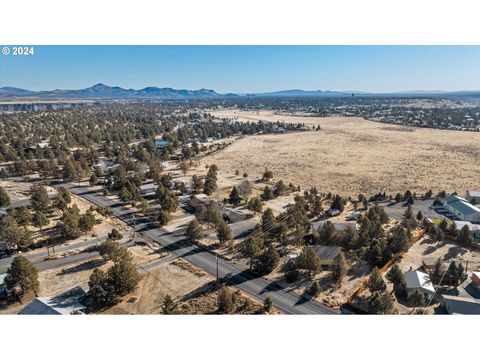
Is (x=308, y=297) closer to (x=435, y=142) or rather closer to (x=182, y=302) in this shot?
(x=182, y=302)

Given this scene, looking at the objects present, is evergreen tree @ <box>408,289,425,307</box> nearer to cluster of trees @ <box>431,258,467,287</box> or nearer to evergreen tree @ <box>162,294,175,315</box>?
cluster of trees @ <box>431,258,467,287</box>

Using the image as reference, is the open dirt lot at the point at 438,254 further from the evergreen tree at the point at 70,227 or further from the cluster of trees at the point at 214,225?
the evergreen tree at the point at 70,227

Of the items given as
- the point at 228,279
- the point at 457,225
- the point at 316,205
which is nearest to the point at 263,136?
the point at 316,205

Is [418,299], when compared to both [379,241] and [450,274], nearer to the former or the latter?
[450,274]

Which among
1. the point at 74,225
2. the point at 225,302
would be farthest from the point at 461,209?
the point at 74,225

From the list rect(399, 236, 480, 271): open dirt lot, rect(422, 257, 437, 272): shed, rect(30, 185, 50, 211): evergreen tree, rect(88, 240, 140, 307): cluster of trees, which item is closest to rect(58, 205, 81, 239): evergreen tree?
rect(30, 185, 50, 211): evergreen tree
